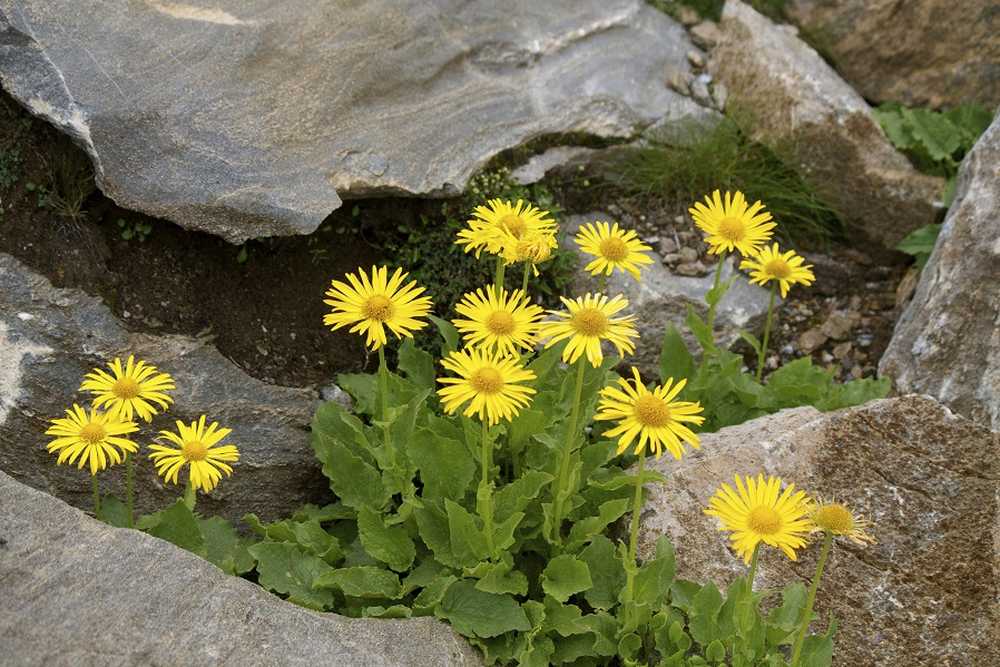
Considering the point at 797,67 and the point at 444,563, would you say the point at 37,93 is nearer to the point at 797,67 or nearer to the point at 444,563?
the point at 444,563

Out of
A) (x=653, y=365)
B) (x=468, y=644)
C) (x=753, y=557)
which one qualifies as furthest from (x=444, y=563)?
(x=653, y=365)

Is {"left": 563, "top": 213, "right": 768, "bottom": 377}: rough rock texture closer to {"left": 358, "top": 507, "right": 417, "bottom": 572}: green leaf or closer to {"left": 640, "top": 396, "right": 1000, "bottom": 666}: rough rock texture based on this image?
{"left": 640, "top": 396, "right": 1000, "bottom": 666}: rough rock texture

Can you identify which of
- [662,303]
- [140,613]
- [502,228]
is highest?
[662,303]

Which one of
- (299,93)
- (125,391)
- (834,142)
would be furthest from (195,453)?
(834,142)

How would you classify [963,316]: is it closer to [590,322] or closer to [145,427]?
[590,322]

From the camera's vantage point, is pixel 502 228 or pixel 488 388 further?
pixel 502 228

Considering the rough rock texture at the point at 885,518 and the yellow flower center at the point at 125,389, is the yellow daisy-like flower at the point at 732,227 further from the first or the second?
the yellow flower center at the point at 125,389
